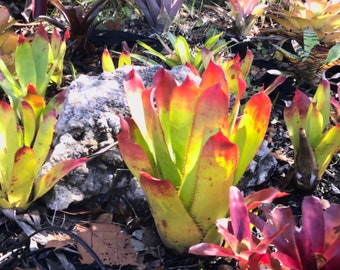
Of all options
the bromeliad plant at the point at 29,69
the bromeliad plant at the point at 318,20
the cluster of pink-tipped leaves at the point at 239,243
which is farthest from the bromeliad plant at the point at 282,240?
the bromeliad plant at the point at 318,20

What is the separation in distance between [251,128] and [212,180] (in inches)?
6.9

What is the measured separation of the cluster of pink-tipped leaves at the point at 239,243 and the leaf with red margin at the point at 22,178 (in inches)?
17.8

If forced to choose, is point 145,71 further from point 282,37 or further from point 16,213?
point 282,37

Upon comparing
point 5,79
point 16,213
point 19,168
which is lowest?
point 16,213

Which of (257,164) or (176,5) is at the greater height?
(176,5)

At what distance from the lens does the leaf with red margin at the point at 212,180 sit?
94cm

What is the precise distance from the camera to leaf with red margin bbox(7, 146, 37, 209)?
1.13 m

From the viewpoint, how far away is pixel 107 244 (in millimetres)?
1192

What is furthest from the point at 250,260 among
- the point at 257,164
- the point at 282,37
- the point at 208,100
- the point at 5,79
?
the point at 282,37

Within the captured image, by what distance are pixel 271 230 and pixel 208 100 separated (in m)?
0.30

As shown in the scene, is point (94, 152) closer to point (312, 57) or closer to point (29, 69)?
point (29, 69)

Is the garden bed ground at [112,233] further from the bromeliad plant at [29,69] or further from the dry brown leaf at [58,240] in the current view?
the bromeliad plant at [29,69]

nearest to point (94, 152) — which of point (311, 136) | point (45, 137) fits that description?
point (45, 137)

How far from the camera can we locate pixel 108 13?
261 cm
